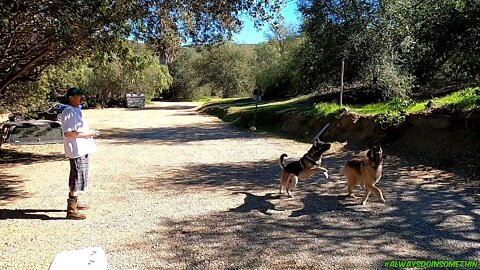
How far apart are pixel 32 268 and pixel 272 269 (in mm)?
2300

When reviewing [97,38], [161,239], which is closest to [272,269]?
[161,239]

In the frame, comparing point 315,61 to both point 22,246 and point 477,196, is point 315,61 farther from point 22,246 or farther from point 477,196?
point 22,246

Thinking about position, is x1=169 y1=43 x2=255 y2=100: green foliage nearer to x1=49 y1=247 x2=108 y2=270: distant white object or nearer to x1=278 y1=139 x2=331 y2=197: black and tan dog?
x1=278 y1=139 x2=331 y2=197: black and tan dog

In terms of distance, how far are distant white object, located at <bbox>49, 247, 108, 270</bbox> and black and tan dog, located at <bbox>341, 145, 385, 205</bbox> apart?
3901 mm

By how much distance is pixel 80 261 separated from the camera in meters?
2.65

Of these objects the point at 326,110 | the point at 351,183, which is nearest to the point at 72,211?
the point at 351,183

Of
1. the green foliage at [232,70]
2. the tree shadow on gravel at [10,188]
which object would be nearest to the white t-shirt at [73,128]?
the tree shadow on gravel at [10,188]

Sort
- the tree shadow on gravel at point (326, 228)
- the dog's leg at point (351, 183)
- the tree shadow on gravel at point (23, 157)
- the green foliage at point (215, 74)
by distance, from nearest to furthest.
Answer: the tree shadow on gravel at point (326, 228) < the dog's leg at point (351, 183) < the tree shadow on gravel at point (23, 157) < the green foliage at point (215, 74)

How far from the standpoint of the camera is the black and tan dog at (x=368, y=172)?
5.50 metres

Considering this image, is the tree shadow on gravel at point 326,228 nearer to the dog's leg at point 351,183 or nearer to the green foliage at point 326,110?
the dog's leg at point 351,183

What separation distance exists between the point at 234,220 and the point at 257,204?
2.57 ft

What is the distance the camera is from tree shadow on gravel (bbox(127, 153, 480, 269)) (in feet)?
13.3

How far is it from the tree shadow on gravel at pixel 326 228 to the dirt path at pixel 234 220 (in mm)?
13

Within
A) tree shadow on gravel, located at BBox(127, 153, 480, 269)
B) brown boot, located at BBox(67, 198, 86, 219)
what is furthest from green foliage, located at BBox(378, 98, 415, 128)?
brown boot, located at BBox(67, 198, 86, 219)
